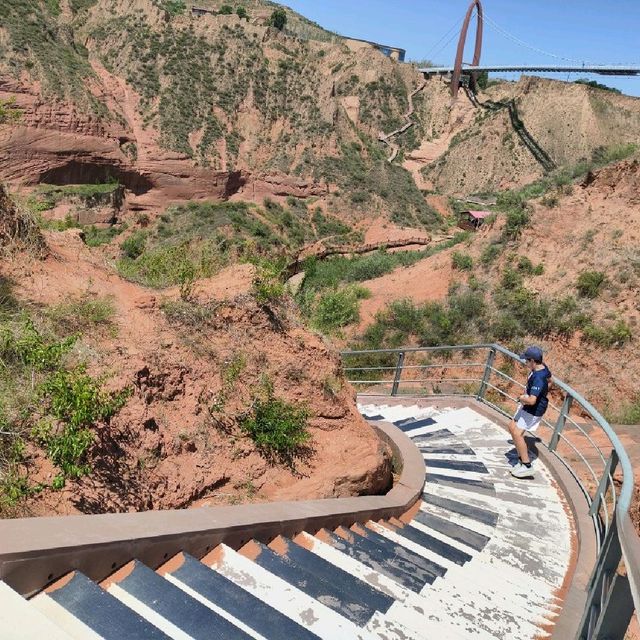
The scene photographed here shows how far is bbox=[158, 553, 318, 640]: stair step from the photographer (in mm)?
2379

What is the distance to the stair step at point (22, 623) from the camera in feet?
5.26

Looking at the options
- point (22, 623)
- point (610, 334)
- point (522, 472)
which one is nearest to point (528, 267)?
point (610, 334)

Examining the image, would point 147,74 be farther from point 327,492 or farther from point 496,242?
point 327,492

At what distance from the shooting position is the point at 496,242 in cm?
1969

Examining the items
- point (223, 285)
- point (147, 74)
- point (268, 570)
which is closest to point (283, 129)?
point (147, 74)

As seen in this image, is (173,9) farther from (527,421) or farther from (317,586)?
(317,586)

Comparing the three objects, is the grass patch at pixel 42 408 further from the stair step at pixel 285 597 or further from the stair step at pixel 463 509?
the stair step at pixel 463 509

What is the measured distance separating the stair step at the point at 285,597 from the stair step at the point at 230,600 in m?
0.11

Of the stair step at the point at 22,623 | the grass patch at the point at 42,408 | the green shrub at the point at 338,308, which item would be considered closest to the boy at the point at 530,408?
the grass patch at the point at 42,408

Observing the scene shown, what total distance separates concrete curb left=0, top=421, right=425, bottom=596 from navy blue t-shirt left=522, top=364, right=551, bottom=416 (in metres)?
2.68

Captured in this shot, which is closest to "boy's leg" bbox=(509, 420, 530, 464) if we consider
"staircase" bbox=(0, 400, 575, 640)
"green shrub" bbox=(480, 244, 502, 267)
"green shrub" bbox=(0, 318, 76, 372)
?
"staircase" bbox=(0, 400, 575, 640)

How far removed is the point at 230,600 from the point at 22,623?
1.03 meters

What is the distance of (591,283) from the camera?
15.9m

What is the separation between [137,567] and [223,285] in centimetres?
323
